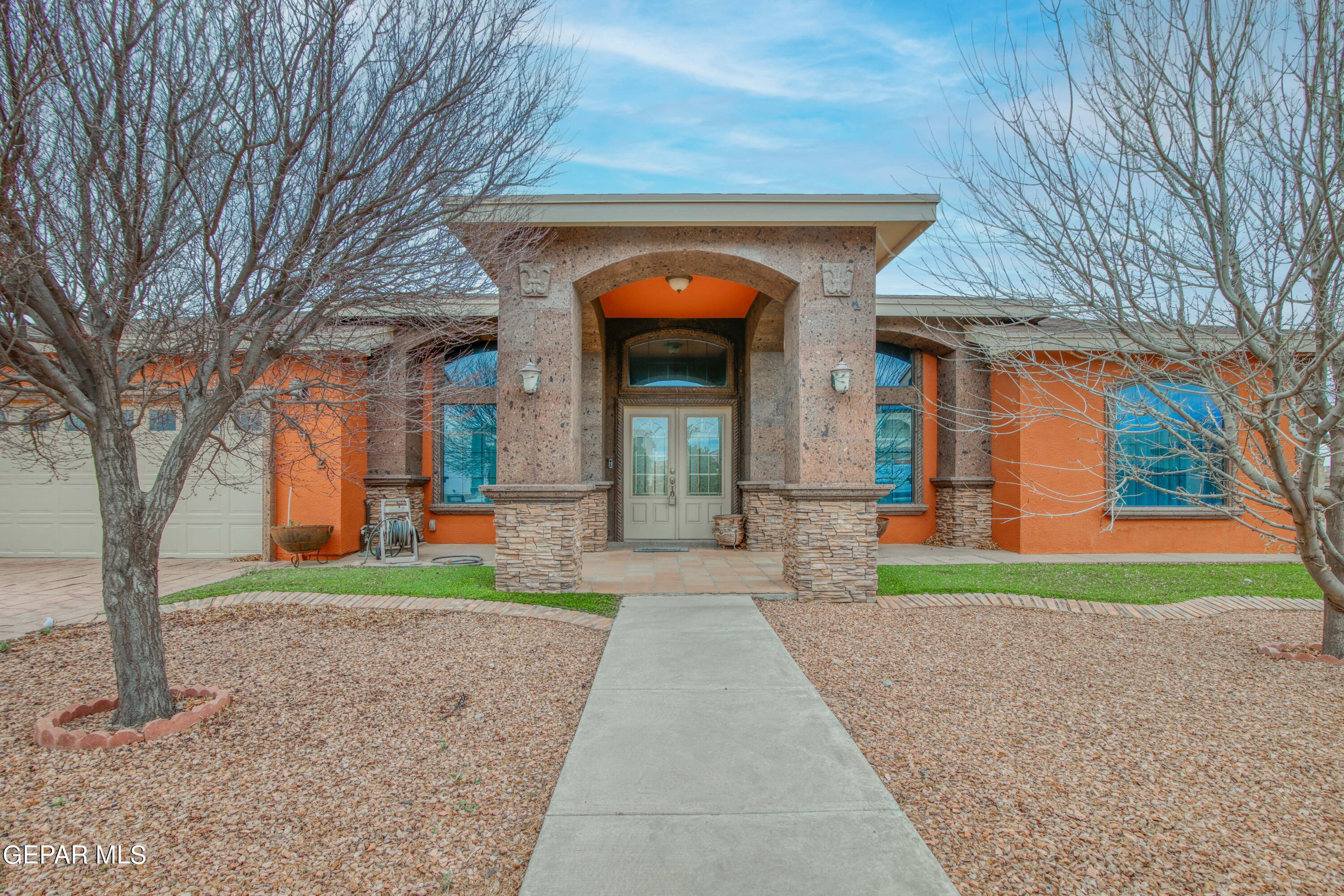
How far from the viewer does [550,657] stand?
4523 millimetres

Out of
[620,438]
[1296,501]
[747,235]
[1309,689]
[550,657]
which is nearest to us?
[1296,501]

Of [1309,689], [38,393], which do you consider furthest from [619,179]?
[1309,689]

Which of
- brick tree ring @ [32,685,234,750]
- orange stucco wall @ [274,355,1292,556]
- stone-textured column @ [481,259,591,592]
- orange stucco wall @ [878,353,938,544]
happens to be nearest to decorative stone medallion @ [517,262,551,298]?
stone-textured column @ [481,259,591,592]

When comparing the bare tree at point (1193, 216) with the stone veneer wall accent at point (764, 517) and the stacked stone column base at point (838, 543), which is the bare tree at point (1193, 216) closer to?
the stacked stone column base at point (838, 543)

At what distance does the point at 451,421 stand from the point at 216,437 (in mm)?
6909

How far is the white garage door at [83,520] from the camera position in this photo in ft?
30.1

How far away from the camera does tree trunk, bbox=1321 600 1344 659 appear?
14.4ft

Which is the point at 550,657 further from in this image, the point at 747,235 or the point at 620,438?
the point at 620,438

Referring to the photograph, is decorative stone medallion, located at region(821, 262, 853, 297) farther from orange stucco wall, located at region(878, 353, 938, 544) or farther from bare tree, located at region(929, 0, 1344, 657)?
orange stucco wall, located at region(878, 353, 938, 544)

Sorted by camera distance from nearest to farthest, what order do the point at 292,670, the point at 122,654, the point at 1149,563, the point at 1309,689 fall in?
the point at 122,654
the point at 1309,689
the point at 292,670
the point at 1149,563

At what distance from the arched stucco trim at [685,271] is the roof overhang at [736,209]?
394 mm

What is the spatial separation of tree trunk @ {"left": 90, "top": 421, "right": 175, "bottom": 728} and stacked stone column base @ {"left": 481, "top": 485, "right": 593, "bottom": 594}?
128 inches

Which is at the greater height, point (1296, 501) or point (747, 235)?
point (747, 235)

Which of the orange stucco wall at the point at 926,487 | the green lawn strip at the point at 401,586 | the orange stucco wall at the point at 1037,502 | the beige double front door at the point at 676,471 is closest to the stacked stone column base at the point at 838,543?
the green lawn strip at the point at 401,586
